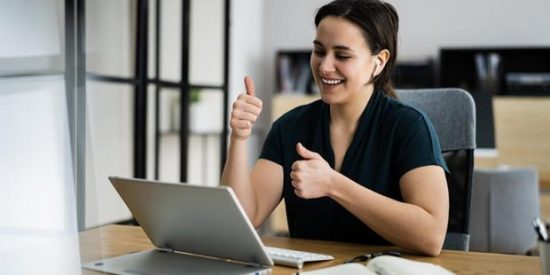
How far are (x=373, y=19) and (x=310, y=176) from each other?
0.46m

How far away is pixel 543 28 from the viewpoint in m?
5.29

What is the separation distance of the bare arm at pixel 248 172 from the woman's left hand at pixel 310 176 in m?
0.18

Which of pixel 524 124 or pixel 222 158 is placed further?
pixel 524 124

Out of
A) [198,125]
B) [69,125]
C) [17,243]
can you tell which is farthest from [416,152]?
[198,125]

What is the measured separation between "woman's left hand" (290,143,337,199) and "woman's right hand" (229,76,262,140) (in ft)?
0.56

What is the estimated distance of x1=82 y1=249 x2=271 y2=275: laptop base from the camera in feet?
3.58

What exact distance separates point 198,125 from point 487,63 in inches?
88.2

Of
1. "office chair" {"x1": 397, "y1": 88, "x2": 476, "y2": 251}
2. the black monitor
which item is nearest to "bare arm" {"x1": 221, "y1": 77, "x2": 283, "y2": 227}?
"office chair" {"x1": 397, "y1": 88, "x2": 476, "y2": 251}

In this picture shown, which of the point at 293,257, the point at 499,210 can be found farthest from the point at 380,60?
the point at 499,210

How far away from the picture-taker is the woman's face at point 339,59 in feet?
5.07

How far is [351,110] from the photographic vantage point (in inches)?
64.0

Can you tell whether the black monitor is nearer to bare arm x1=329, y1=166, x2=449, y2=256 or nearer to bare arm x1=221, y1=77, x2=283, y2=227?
bare arm x1=221, y1=77, x2=283, y2=227

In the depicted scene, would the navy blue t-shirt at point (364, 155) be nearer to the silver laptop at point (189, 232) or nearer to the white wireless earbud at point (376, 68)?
the white wireless earbud at point (376, 68)

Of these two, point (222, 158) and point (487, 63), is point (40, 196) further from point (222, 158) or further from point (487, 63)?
point (487, 63)
